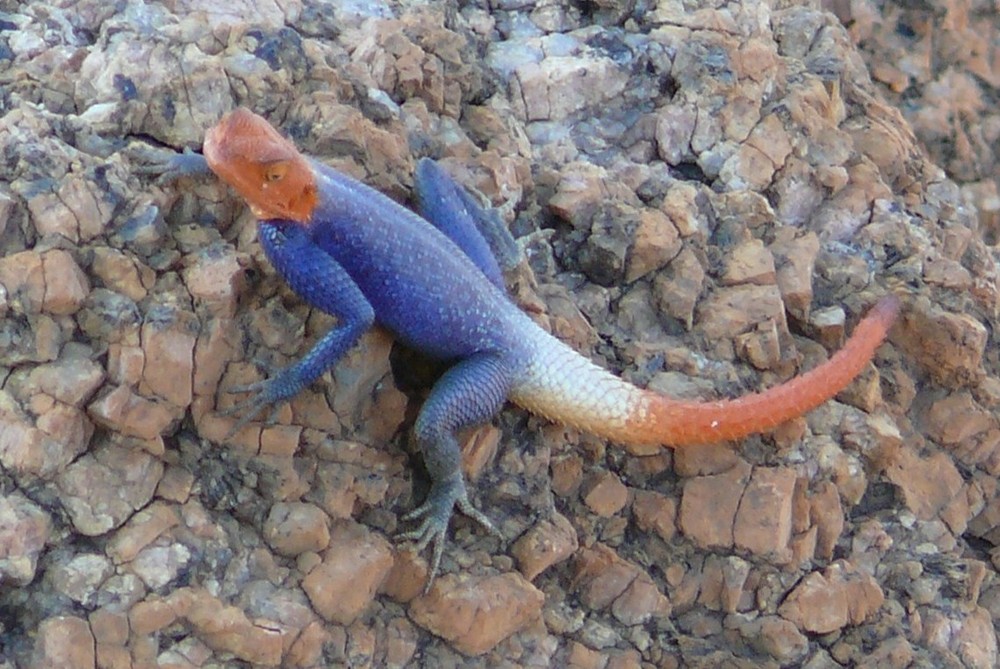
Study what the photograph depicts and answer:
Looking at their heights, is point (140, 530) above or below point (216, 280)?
below

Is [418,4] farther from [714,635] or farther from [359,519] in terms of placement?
[714,635]

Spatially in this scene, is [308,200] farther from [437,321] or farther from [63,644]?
[63,644]

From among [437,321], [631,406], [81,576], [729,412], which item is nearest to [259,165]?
[437,321]

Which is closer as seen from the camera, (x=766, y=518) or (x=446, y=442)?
(x=446, y=442)

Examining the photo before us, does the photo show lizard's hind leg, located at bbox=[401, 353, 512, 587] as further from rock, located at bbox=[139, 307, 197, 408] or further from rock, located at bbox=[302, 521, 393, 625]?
rock, located at bbox=[139, 307, 197, 408]

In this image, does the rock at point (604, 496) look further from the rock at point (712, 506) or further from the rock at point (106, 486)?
the rock at point (106, 486)

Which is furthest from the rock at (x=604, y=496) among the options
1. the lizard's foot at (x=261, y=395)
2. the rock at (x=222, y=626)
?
the rock at (x=222, y=626)
